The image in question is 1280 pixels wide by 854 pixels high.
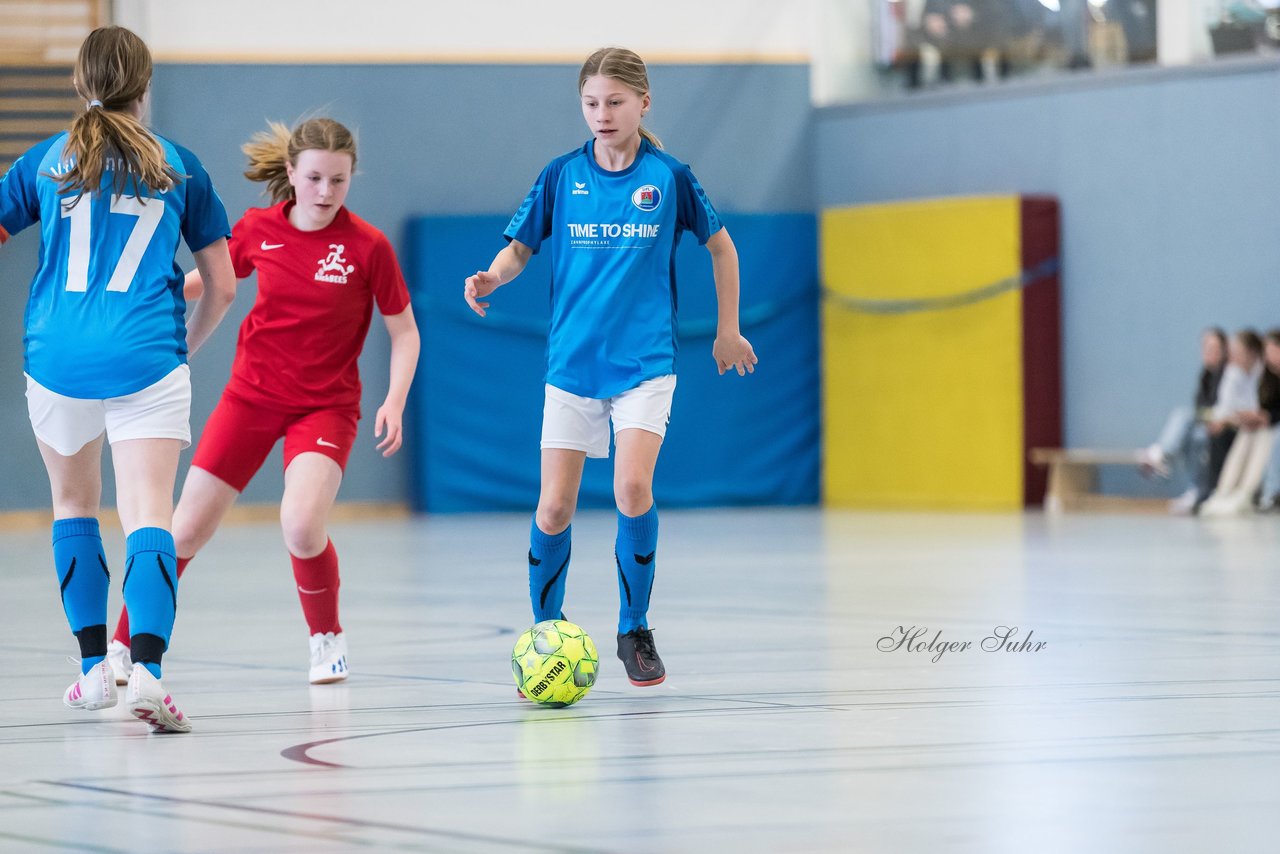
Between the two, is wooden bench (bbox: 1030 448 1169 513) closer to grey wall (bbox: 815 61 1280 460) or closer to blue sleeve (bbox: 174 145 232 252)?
grey wall (bbox: 815 61 1280 460)

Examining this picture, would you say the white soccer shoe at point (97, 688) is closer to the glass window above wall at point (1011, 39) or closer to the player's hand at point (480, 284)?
the player's hand at point (480, 284)

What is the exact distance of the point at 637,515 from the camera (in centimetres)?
534

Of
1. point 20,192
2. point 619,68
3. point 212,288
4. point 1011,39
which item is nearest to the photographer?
point 20,192

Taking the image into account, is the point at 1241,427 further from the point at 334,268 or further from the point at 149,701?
the point at 149,701

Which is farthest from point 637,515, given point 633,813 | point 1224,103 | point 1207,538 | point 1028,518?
point 1224,103

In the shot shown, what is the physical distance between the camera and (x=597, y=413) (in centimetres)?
533

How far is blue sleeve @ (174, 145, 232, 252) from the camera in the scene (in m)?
4.68

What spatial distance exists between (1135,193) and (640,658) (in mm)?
10908

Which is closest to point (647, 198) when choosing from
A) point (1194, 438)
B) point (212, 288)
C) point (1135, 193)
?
point (212, 288)

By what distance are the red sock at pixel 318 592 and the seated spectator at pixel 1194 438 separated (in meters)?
9.54

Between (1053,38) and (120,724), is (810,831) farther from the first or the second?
(1053,38)

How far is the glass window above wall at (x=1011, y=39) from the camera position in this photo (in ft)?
48.2

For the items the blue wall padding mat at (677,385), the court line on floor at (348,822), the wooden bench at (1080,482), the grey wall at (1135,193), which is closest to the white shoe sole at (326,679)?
the court line on floor at (348,822)

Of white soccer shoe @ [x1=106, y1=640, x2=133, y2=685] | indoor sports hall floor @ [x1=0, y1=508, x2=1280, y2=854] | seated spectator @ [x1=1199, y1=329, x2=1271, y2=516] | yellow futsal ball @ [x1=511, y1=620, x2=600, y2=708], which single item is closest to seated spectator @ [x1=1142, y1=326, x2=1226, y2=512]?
seated spectator @ [x1=1199, y1=329, x2=1271, y2=516]
